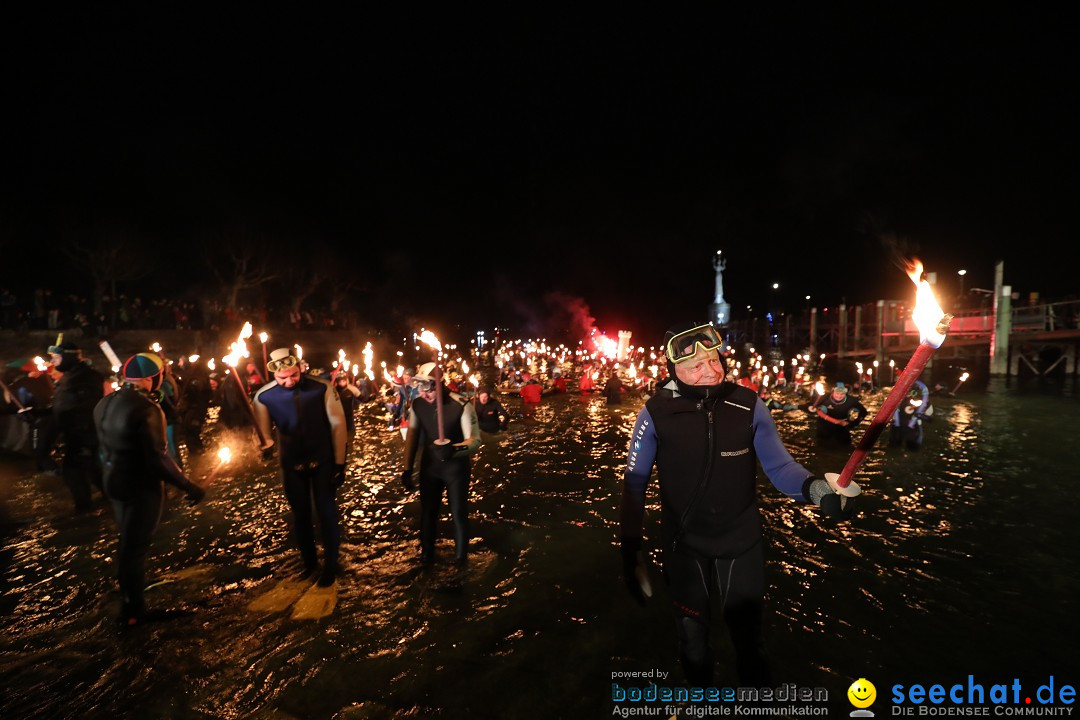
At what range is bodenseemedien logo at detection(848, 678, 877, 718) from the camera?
11.7 ft

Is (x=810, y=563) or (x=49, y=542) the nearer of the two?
(x=810, y=563)

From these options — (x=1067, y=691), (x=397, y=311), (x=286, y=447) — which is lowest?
(x=1067, y=691)

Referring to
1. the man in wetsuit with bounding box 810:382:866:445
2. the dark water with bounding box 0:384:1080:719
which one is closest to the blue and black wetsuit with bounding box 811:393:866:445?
the man in wetsuit with bounding box 810:382:866:445

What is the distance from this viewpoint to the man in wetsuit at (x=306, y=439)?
4973 millimetres

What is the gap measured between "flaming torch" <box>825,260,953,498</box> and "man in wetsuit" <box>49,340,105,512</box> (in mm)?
9145

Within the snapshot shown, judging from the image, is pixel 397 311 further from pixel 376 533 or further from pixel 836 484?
pixel 836 484

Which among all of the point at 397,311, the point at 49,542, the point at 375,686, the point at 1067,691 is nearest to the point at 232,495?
the point at 49,542

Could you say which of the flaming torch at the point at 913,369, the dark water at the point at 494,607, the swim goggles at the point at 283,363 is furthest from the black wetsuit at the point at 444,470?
the flaming torch at the point at 913,369

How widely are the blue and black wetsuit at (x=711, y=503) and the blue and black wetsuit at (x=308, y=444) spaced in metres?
3.21

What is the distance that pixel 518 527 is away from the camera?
22.8 ft

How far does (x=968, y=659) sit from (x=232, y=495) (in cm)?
932

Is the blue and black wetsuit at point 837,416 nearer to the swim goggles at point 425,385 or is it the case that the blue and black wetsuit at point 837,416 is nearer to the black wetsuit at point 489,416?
the black wetsuit at point 489,416

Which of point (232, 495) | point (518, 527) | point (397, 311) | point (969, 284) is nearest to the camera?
point (518, 527)

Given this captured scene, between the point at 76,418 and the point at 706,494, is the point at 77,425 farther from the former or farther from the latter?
the point at 706,494
